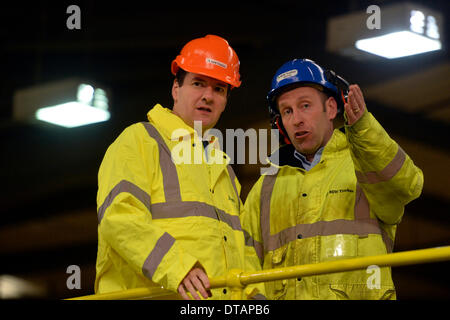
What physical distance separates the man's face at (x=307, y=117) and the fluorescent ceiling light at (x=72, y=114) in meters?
4.61

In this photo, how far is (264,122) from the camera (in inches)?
337

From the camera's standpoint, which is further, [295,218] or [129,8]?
[129,8]

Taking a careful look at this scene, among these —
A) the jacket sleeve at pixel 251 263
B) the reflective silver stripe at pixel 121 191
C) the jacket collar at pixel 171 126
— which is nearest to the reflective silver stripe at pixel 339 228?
the jacket sleeve at pixel 251 263

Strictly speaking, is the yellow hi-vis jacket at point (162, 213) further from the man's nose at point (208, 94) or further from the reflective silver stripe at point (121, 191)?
the man's nose at point (208, 94)

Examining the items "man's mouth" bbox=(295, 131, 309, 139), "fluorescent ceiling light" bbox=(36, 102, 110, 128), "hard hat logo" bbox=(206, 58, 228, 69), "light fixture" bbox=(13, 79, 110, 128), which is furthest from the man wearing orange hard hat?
"fluorescent ceiling light" bbox=(36, 102, 110, 128)

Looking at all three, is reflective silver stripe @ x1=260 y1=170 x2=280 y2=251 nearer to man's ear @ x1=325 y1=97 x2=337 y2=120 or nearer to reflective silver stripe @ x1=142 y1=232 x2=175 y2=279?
man's ear @ x1=325 y1=97 x2=337 y2=120

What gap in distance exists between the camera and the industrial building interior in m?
7.64

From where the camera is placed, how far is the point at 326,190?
375cm

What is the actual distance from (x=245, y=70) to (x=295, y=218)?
13.8 ft

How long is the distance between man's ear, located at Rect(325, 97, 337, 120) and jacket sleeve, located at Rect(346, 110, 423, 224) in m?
0.56

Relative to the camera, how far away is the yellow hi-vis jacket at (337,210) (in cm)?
340
